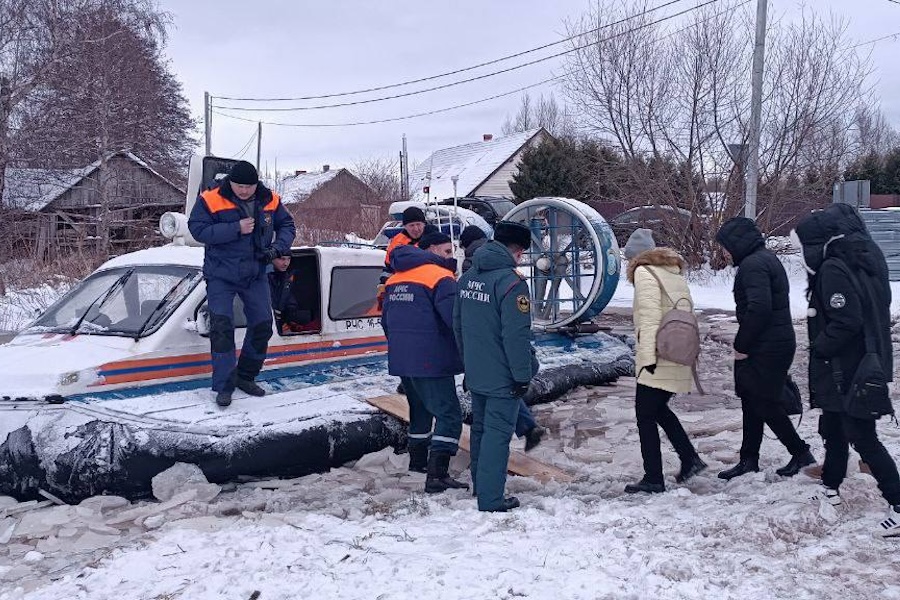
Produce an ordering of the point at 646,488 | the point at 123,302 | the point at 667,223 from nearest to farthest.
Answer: the point at 646,488 → the point at 123,302 → the point at 667,223

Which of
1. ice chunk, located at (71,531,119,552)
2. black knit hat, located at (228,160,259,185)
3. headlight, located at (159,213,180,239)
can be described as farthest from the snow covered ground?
headlight, located at (159,213,180,239)

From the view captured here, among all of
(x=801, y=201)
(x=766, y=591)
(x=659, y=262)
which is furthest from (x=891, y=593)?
(x=801, y=201)

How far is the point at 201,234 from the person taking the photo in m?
5.14

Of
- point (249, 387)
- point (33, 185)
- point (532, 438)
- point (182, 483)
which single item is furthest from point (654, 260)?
point (33, 185)

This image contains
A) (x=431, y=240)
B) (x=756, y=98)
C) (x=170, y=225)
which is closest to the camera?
(x=431, y=240)

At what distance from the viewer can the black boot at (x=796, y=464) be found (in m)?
4.61

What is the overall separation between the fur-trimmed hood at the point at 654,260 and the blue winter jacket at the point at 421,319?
1041 millimetres

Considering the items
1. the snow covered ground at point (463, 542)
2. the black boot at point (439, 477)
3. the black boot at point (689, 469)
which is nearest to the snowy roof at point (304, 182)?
the black boot at point (439, 477)

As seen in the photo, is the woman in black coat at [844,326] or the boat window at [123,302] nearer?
the woman in black coat at [844,326]

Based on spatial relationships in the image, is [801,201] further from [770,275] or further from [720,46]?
[770,275]

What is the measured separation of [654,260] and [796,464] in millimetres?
1398

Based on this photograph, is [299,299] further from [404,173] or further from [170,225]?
[404,173]

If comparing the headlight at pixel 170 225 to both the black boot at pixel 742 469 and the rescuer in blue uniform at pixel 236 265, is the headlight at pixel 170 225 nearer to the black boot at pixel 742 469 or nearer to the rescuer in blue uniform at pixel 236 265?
the rescuer in blue uniform at pixel 236 265

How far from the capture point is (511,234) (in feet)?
14.6
